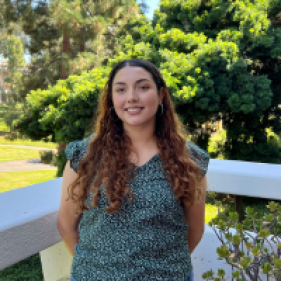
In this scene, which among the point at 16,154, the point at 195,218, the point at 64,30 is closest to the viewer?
the point at 195,218

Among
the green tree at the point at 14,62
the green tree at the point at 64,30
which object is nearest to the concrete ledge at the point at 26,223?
the green tree at the point at 64,30

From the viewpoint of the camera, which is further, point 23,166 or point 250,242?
point 23,166

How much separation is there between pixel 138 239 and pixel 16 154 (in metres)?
16.7

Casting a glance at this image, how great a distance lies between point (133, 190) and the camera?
3.04 ft

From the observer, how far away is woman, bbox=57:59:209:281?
2.92 feet

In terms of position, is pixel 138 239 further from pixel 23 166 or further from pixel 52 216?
pixel 23 166

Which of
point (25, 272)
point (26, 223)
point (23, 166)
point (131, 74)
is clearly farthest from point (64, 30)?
point (26, 223)

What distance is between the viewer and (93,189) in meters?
0.95

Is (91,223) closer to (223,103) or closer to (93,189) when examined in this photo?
(93,189)

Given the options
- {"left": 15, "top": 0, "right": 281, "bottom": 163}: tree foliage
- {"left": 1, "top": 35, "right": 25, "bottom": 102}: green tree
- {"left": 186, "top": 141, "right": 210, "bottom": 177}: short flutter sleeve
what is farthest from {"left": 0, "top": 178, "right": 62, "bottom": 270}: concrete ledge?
{"left": 1, "top": 35, "right": 25, "bottom": 102}: green tree

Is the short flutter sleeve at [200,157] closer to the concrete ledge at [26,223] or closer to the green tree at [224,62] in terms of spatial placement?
the concrete ledge at [26,223]

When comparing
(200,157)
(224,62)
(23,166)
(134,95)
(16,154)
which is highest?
(224,62)

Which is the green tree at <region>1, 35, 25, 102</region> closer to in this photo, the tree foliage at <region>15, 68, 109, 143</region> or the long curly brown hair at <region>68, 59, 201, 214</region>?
the tree foliage at <region>15, 68, 109, 143</region>

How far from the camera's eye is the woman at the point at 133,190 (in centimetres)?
89
